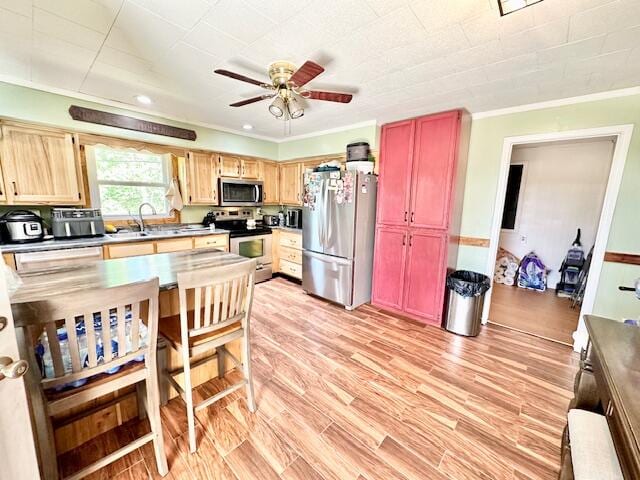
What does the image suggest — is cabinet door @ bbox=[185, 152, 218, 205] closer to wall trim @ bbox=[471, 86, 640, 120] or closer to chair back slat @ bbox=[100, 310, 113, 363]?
chair back slat @ bbox=[100, 310, 113, 363]

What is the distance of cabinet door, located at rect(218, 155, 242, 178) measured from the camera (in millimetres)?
4020

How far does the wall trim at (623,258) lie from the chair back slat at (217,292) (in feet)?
10.7

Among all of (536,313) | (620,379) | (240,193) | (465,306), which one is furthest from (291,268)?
(620,379)

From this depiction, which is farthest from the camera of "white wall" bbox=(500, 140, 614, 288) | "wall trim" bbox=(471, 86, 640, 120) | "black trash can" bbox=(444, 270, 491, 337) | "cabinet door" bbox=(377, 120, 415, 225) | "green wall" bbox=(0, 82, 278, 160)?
"white wall" bbox=(500, 140, 614, 288)

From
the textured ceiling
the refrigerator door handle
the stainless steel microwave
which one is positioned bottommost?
the refrigerator door handle

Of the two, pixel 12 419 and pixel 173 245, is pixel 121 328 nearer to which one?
pixel 12 419

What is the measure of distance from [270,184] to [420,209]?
2834mm

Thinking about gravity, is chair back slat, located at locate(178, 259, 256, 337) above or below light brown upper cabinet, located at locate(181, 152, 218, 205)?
below

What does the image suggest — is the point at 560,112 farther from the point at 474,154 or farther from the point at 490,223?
the point at 490,223

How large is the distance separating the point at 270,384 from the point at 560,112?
3692 millimetres

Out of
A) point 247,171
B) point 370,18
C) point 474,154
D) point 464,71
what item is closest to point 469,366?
point 474,154

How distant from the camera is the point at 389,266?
3.32 meters

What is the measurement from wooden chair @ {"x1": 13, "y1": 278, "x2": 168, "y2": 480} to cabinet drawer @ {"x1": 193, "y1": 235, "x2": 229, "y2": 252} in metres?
2.30

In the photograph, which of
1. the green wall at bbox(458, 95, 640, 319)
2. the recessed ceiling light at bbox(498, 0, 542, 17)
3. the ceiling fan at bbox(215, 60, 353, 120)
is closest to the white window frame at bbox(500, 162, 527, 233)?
the green wall at bbox(458, 95, 640, 319)
